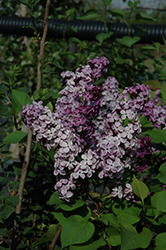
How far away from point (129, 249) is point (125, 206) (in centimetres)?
24

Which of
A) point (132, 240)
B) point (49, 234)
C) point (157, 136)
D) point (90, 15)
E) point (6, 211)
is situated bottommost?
point (49, 234)

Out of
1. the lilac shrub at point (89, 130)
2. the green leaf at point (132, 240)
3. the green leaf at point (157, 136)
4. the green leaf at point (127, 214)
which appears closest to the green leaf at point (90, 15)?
the lilac shrub at point (89, 130)

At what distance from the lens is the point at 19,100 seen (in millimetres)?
1059

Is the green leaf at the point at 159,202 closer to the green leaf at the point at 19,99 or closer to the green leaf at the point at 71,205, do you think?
the green leaf at the point at 71,205

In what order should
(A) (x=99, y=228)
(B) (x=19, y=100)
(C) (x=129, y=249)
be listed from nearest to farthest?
1. (C) (x=129, y=249)
2. (A) (x=99, y=228)
3. (B) (x=19, y=100)

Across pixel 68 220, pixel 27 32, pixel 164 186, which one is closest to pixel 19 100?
pixel 68 220

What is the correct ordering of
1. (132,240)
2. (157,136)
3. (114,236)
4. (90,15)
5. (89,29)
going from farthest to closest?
(89,29) < (90,15) < (157,136) < (114,236) < (132,240)

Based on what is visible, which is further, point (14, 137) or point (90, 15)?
point (90, 15)

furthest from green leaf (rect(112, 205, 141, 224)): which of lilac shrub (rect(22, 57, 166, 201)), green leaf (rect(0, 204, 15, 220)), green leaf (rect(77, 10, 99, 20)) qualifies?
green leaf (rect(77, 10, 99, 20))

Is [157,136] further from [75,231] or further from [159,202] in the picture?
[75,231]

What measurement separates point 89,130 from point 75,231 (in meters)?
0.29

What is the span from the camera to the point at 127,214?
94 cm

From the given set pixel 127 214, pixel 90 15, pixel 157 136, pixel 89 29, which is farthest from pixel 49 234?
pixel 89 29

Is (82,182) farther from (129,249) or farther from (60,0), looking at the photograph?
(60,0)
